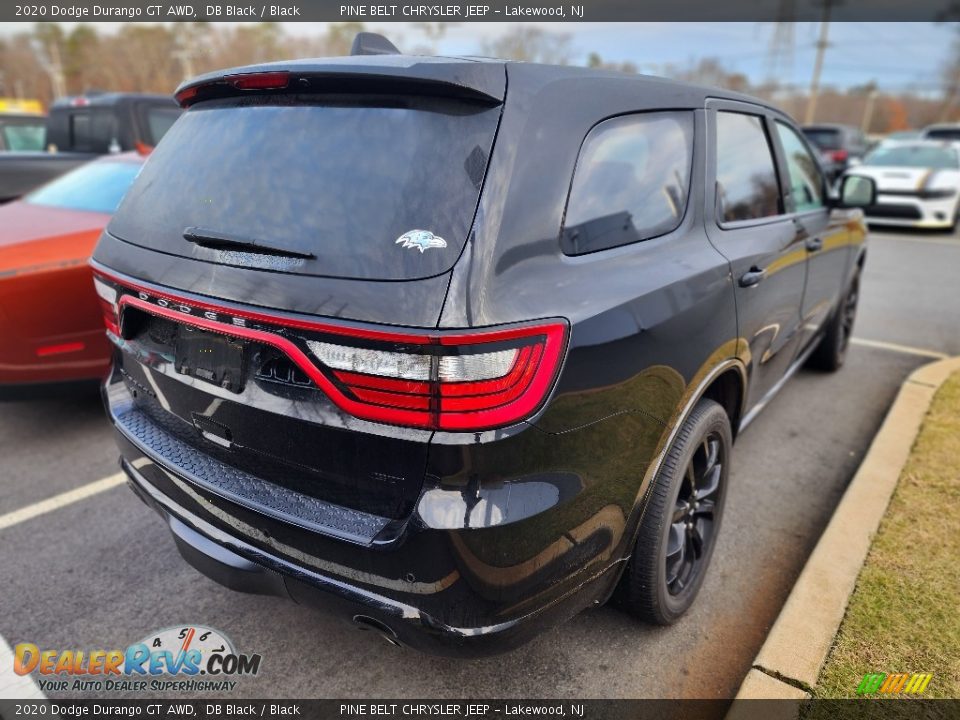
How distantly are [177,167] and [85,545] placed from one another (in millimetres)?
1793

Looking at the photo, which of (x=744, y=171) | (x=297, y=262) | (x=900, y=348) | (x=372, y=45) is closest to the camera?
(x=297, y=262)

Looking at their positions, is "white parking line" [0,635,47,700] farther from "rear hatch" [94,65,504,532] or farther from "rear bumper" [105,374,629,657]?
"rear hatch" [94,65,504,532]

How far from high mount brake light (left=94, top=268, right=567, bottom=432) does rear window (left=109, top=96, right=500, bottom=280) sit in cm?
16

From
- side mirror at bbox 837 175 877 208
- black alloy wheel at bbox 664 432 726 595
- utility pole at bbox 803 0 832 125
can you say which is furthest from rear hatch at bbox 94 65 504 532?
utility pole at bbox 803 0 832 125

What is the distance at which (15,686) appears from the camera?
2170mm

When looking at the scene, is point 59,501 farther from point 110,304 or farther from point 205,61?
point 205,61

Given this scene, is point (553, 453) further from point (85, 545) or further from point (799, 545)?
point (85, 545)

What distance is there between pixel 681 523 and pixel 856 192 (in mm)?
2796

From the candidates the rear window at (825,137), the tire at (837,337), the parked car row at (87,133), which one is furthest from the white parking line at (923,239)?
the parked car row at (87,133)

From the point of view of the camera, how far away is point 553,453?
5.39ft

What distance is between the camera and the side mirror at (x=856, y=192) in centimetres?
408

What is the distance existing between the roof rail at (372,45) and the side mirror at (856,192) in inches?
121

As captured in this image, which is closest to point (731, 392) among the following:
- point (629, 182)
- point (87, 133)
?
point (629, 182)

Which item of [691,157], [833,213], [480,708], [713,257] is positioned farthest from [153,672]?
[833,213]
